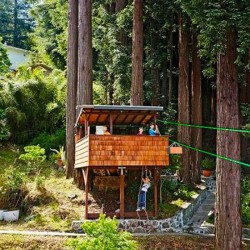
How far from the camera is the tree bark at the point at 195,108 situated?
56.6 ft

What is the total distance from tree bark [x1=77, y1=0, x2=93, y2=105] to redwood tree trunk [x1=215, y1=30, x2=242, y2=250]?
7.03 metres

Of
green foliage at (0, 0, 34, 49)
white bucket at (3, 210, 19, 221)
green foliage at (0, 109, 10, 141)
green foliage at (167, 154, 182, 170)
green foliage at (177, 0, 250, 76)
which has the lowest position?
white bucket at (3, 210, 19, 221)

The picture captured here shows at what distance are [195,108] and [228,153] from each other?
881cm

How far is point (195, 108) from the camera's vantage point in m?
17.7

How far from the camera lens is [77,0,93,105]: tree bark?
1519 centimetres

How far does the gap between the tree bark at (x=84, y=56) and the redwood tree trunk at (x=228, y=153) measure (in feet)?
23.1

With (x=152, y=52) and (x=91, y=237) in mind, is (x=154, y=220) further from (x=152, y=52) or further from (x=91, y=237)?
(x=152, y=52)

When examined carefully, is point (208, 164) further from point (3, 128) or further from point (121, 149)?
point (121, 149)

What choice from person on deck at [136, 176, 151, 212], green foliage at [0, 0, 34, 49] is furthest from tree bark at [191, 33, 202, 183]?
green foliage at [0, 0, 34, 49]

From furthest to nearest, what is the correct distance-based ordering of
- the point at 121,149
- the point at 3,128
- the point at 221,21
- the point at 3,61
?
1. the point at 3,128
2. the point at 3,61
3. the point at 121,149
4. the point at 221,21

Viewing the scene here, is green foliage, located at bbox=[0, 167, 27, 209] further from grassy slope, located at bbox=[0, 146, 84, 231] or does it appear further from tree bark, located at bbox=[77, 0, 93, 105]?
tree bark, located at bbox=[77, 0, 93, 105]

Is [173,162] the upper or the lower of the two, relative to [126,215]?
upper

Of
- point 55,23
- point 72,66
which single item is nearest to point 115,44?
point 72,66

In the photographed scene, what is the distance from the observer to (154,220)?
12305mm
